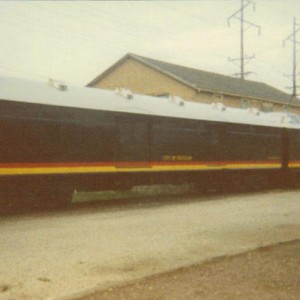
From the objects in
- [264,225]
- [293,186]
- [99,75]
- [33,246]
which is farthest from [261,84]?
[33,246]

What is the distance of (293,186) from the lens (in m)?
23.8

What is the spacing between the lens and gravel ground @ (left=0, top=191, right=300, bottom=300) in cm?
676

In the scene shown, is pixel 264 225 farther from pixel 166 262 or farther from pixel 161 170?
pixel 161 170

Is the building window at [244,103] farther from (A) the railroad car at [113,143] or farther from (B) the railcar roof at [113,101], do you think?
(A) the railroad car at [113,143]

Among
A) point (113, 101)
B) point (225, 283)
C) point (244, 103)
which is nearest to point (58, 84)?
point (113, 101)

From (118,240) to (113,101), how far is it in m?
7.04

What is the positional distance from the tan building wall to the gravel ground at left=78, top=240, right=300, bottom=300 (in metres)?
30.8

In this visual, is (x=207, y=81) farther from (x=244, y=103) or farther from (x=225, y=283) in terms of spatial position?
(x=225, y=283)

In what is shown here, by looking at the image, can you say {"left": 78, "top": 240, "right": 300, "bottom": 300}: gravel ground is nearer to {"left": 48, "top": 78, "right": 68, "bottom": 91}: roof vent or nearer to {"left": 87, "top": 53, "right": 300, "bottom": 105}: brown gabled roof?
{"left": 48, "top": 78, "right": 68, "bottom": 91}: roof vent

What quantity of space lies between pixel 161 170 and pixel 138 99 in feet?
8.21

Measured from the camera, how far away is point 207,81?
136 feet

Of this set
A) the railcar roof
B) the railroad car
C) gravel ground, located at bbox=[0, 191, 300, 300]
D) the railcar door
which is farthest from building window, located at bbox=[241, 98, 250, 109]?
gravel ground, located at bbox=[0, 191, 300, 300]

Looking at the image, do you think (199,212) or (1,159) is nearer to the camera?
(1,159)

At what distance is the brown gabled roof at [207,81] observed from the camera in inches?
1537
